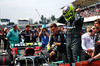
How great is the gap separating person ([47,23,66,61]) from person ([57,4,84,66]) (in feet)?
2.70

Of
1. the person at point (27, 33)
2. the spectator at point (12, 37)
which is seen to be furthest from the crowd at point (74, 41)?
the spectator at point (12, 37)

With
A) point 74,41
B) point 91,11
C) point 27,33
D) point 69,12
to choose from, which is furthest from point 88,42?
point 91,11

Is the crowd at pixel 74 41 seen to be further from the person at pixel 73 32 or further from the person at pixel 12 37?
the person at pixel 12 37

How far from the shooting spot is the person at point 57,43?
13.9 ft

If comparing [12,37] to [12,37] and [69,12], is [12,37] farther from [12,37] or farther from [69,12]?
[69,12]

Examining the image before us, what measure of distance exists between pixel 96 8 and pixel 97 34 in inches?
949

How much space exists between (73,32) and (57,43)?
96 centimetres

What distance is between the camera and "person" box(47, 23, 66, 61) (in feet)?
13.9

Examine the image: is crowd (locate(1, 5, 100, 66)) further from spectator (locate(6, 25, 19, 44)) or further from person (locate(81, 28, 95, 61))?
spectator (locate(6, 25, 19, 44))

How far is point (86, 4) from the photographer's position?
31.1 meters

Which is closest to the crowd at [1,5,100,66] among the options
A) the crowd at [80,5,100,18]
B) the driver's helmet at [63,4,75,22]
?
the driver's helmet at [63,4,75,22]

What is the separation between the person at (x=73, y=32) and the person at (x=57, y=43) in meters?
0.82

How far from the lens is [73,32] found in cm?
330

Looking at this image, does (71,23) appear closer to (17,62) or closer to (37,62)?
(37,62)
